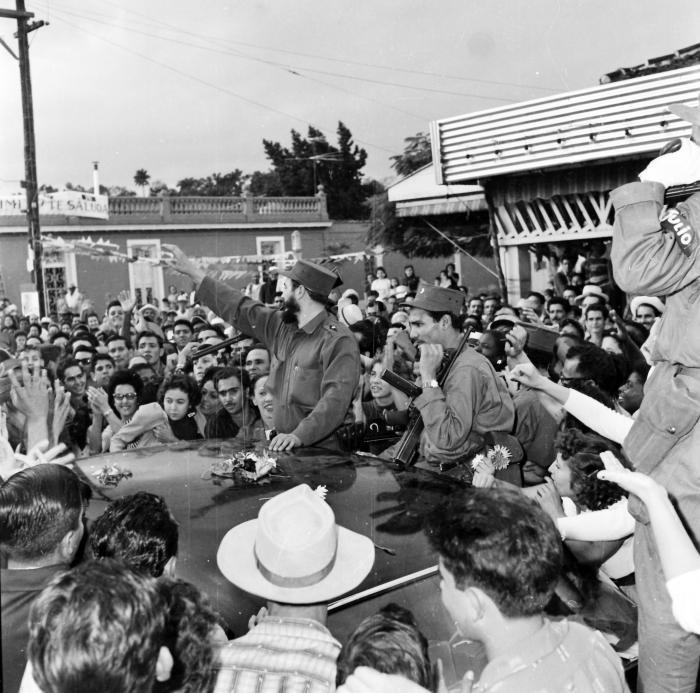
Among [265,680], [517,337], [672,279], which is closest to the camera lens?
[265,680]

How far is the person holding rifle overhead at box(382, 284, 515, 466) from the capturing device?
3209 millimetres

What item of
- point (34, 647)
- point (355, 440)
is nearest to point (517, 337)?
point (355, 440)

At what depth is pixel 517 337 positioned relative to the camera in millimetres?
3754

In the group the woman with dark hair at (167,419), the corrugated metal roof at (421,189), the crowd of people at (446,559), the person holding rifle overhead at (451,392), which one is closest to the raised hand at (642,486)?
the crowd of people at (446,559)

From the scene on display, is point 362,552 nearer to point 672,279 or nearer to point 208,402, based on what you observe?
point 672,279

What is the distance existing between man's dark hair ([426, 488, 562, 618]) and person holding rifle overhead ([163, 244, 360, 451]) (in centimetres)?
207

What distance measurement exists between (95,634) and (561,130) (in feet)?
27.8

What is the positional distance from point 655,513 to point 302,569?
30.0 inches

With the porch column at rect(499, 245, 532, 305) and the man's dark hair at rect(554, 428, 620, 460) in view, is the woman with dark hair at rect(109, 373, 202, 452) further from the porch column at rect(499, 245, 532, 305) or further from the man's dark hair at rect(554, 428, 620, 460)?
the porch column at rect(499, 245, 532, 305)

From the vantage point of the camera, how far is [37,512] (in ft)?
6.07

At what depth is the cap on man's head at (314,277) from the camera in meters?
3.82

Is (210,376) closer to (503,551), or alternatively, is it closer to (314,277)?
(314,277)

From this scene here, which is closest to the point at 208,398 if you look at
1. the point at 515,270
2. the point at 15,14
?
the point at 15,14

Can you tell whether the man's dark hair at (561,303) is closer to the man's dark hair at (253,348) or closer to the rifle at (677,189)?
the man's dark hair at (253,348)
